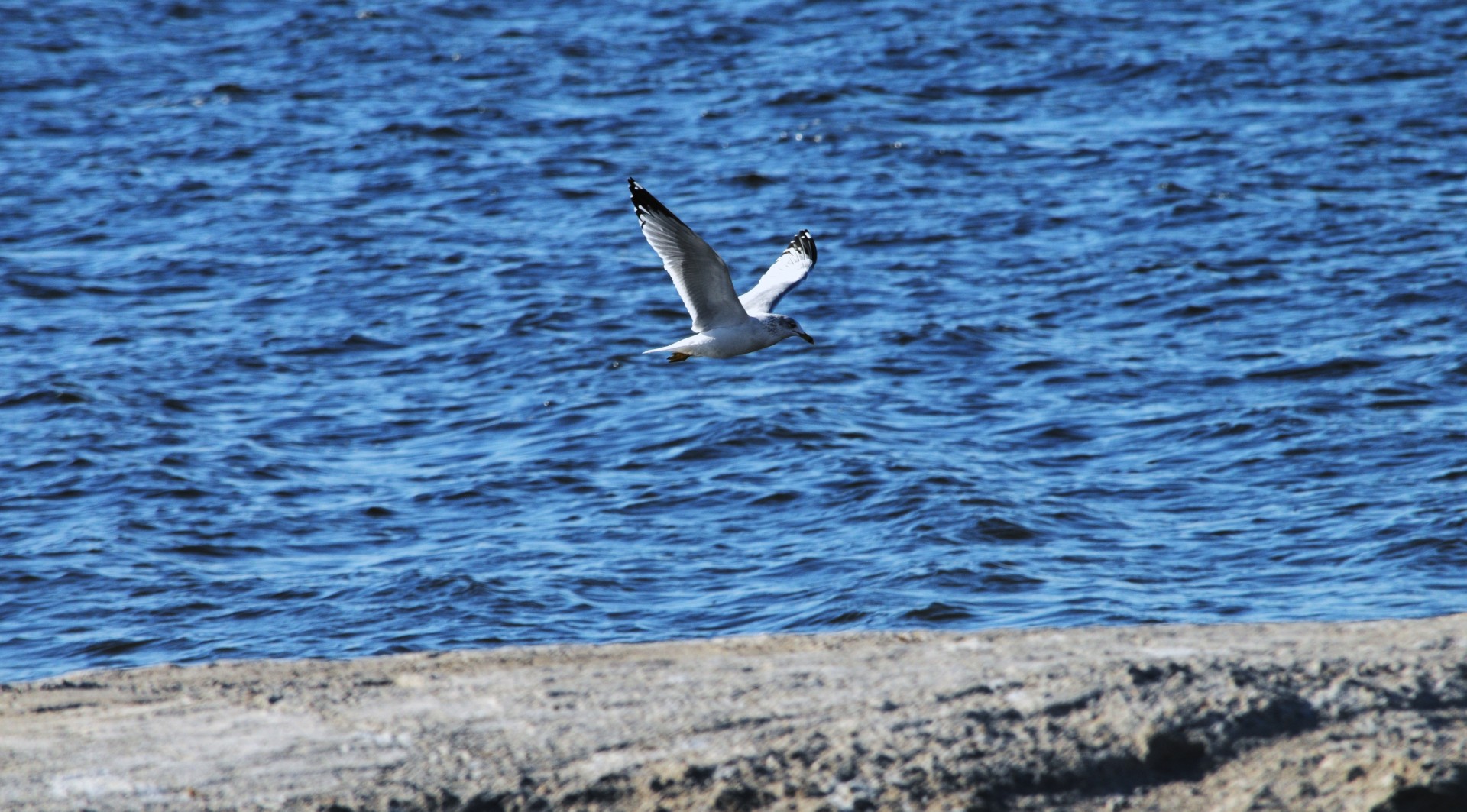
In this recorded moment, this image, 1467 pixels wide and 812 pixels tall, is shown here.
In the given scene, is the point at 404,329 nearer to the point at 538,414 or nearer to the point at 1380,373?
the point at 538,414

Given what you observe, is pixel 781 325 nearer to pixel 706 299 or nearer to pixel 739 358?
pixel 706 299

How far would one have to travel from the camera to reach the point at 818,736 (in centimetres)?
400

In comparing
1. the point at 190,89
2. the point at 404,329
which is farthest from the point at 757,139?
the point at 190,89

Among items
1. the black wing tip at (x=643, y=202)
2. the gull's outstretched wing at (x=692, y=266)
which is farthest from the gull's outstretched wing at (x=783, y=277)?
the black wing tip at (x=643, y=202)

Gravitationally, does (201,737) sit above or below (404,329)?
above

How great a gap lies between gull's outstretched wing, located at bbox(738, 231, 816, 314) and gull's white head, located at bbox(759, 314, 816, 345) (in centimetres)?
20

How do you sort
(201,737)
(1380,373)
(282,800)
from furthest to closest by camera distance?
(1380,373) < (201,737) < (282,800)

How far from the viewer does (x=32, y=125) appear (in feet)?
61.6

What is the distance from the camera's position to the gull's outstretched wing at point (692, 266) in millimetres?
7332

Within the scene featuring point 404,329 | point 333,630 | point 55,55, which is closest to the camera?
point 333,630

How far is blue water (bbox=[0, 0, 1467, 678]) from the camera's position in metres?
8.58

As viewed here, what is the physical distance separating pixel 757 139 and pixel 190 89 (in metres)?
6.91

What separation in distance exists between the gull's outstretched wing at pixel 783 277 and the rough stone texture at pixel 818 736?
396 cm

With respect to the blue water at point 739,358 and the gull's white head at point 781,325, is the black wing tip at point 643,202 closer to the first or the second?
the gull's white head at point 781,325
